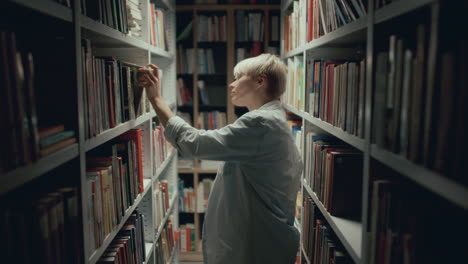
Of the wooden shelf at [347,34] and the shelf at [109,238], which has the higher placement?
the wooden shelf at [347,34]

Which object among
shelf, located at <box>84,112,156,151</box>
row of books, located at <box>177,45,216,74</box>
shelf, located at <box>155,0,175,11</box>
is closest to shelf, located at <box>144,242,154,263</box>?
shelf, located at <box>84,112,156,151</box>

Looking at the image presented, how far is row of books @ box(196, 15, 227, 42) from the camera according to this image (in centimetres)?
354

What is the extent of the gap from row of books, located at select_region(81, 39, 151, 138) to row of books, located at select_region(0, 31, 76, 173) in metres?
0.32

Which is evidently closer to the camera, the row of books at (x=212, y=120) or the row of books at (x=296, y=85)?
the row of books at (x=296, y=85)

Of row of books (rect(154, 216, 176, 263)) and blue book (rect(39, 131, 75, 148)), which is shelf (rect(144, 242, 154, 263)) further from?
blue book (rect(39, 131, 75, 148))

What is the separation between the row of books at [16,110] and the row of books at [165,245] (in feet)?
5.29

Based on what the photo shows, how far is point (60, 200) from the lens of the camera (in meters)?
0.96

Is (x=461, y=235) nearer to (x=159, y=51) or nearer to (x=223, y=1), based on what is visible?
(x=159, y=51)

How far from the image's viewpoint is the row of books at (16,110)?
0.72 metres

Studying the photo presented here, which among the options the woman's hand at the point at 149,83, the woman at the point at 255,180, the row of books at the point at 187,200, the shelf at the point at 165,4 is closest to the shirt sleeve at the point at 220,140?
the woman at the point at 255,180

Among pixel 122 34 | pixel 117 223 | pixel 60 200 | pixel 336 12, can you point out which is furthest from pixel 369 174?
pixel 122 34

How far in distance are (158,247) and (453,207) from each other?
1.92 m

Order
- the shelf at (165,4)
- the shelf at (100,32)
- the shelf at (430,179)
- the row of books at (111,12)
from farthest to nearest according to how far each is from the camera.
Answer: the shelf at (165,4) → the row of books at (111,12) → the shelf at (100,32) → the shelf at (430,179)

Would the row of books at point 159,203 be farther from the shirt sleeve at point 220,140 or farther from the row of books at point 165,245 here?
the shirt sleeve at point 220,140
